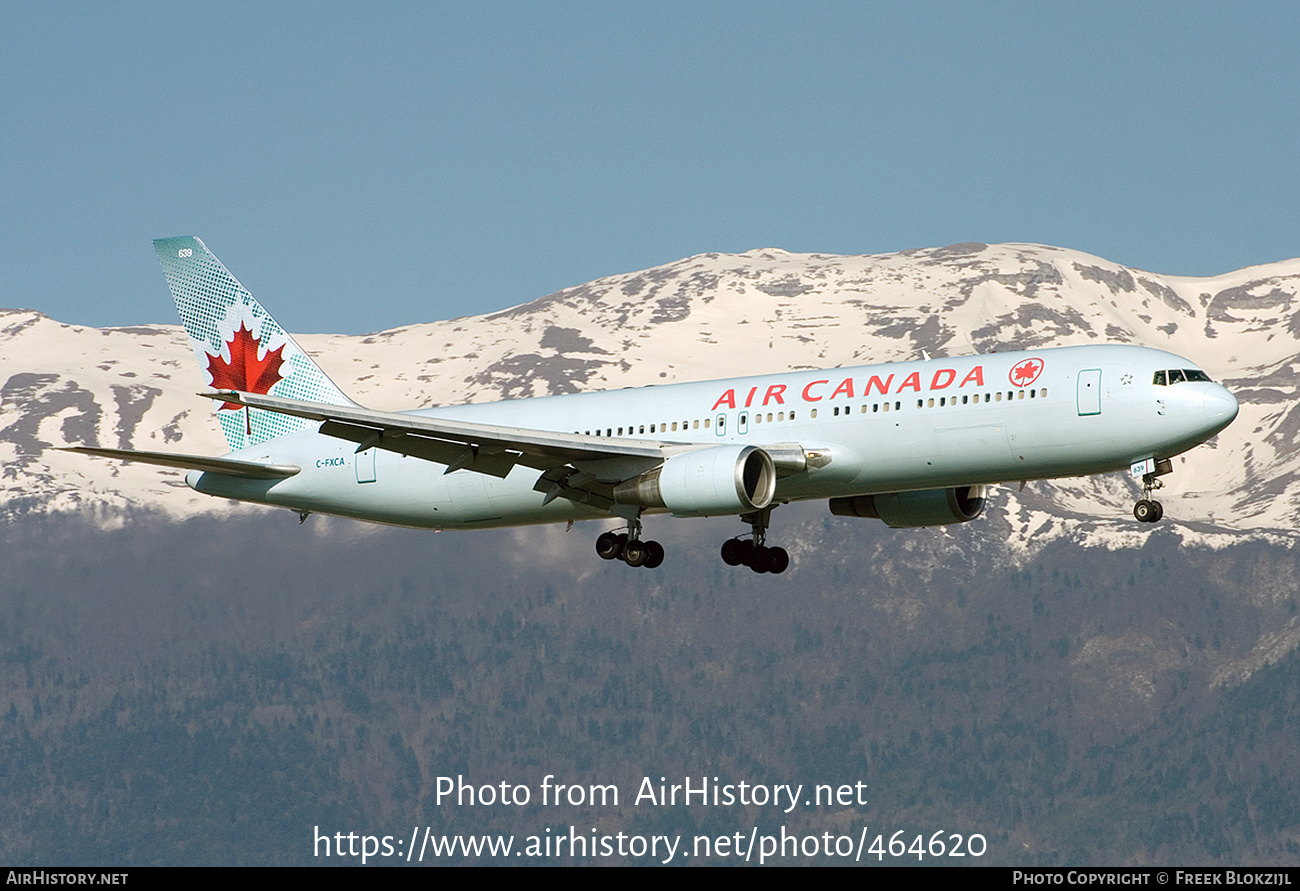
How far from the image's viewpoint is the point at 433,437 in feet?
167

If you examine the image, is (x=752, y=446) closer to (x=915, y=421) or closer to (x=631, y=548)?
(x=915, y=421)

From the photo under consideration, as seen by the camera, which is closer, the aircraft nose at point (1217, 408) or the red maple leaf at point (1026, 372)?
the aircraft nose at point (1217, 408)

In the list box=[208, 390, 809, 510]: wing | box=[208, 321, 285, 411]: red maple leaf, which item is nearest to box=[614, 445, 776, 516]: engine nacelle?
box=[208, 390, 809, 510]: wing

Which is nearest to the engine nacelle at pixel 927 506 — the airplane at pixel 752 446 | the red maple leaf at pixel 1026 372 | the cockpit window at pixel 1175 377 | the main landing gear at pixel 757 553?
the airplane at pixel 752 446

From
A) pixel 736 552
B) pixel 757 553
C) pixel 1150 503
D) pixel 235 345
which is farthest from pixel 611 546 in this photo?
pixel 235 345

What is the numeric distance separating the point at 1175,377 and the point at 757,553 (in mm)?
14872

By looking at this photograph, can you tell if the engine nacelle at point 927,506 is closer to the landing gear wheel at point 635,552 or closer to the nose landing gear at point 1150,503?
the landing gear wheel at point 635,552

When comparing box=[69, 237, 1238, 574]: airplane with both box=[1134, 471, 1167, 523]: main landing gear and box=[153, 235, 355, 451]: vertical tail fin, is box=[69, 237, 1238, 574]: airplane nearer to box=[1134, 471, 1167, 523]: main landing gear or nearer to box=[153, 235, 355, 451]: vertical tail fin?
box=[1134, 471, 1167, 523]: main landing gear

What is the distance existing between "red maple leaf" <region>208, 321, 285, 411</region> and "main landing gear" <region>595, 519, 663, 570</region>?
1433cm

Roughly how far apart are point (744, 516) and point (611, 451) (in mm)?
6063

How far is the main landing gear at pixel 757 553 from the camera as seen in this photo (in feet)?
188

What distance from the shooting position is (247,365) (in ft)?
207

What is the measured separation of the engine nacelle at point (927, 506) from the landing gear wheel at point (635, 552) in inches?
234
